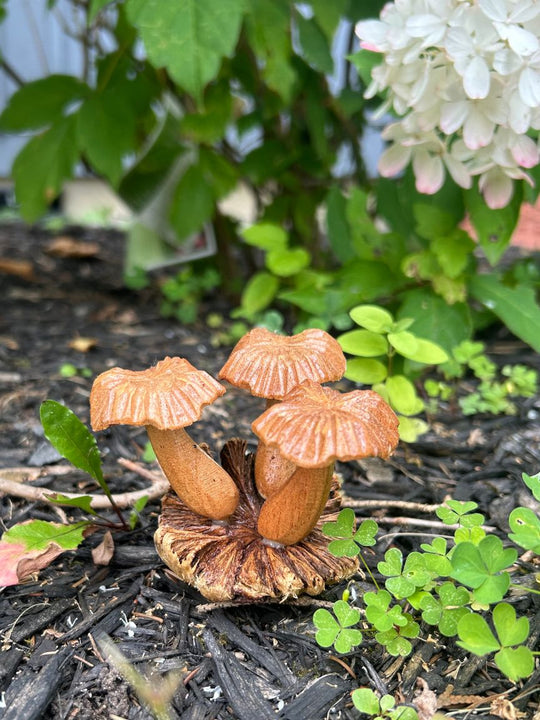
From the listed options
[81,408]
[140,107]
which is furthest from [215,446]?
[140,107]

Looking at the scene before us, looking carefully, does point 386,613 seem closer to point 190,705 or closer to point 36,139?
point 190,705

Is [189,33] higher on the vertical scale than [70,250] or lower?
higher

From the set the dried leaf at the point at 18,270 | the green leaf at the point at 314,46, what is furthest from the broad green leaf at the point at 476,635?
the dried leaf at the point at 18,270

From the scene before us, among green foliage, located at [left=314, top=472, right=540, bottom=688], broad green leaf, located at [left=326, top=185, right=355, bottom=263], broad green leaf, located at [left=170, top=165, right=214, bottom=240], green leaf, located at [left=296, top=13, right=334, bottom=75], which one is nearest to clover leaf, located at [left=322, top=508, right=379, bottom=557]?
green foliage, located at [left=314, top=472, right=540, bottom=688]

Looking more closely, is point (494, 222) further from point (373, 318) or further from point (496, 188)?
point (373, 318)

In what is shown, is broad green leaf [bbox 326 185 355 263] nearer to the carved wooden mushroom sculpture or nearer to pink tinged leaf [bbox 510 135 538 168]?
pink tinged leaf [bbox 510 135 538 168]

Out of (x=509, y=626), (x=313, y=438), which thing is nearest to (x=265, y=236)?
(x=313, y=438)

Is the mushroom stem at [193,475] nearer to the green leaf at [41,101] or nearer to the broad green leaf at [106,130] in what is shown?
the broad green leaf at [106,130]
